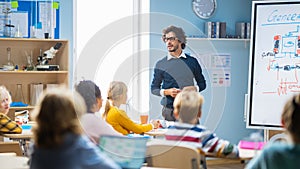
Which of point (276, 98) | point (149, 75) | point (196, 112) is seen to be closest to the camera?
point (196, 112)

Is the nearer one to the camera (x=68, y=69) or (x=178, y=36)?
(x=178, y=36)

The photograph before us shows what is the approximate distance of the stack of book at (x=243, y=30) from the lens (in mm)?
7406

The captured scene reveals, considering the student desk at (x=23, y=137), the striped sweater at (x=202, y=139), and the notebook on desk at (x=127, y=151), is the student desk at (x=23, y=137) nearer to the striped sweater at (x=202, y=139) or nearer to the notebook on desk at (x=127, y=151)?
the striped sweater at (x=202, y=139)

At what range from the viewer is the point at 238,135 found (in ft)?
24.8

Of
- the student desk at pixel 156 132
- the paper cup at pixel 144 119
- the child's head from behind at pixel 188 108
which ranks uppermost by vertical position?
the child's head from behind at pixel 188 108

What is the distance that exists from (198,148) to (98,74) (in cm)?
166

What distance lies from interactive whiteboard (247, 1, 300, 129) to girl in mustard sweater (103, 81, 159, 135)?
5.34 feet

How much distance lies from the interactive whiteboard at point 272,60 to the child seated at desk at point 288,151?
315 centimetres

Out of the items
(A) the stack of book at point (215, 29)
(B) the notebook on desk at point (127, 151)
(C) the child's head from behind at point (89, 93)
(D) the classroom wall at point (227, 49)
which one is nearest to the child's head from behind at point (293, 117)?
(B) the notebook on desk at point (127, 151)

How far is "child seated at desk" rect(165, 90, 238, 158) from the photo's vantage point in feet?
10.5

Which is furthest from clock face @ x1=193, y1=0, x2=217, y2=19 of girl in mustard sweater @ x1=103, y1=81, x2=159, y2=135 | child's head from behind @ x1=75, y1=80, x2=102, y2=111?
child's head from behind @ x1=75, y1=80, x2=102, y2=111

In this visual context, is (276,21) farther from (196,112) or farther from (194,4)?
(196,112)

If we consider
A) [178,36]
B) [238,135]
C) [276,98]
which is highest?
[178,36]

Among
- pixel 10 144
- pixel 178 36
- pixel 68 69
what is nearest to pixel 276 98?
pixel 178 36
